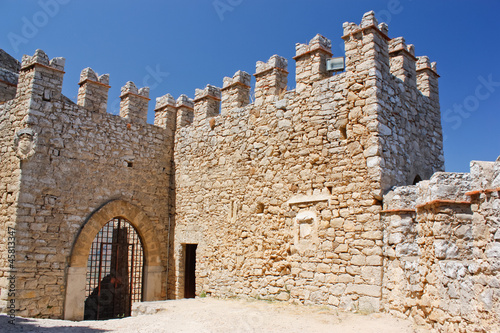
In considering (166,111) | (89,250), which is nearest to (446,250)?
(89,250)

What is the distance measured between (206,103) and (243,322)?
18.2ft

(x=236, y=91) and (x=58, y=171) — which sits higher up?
(x=236, y=91)

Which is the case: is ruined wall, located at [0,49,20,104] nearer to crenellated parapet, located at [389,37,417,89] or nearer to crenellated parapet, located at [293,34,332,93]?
crenellated parapet, located at [293,34,332,93]

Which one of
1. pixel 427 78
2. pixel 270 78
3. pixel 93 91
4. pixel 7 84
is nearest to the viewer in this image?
pixel 270 78

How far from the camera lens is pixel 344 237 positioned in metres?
6.70

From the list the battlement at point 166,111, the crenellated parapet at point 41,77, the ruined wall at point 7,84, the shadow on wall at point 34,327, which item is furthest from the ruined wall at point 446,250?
the ruined wall at point 7,84

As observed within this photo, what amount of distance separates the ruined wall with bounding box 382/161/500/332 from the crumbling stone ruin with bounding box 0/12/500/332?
18 millimetres

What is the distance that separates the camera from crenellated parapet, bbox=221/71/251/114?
9164 mm

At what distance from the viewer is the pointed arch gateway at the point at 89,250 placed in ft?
28.0

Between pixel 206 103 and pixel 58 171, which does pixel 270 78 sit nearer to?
pixel 206 103

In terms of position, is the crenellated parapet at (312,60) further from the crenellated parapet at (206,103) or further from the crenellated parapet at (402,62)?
the crenellated parapet at (206,103)

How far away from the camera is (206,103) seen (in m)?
10.1

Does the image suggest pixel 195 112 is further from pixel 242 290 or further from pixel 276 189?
pixel 242 290

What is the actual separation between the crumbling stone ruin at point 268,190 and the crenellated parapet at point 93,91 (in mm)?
43
